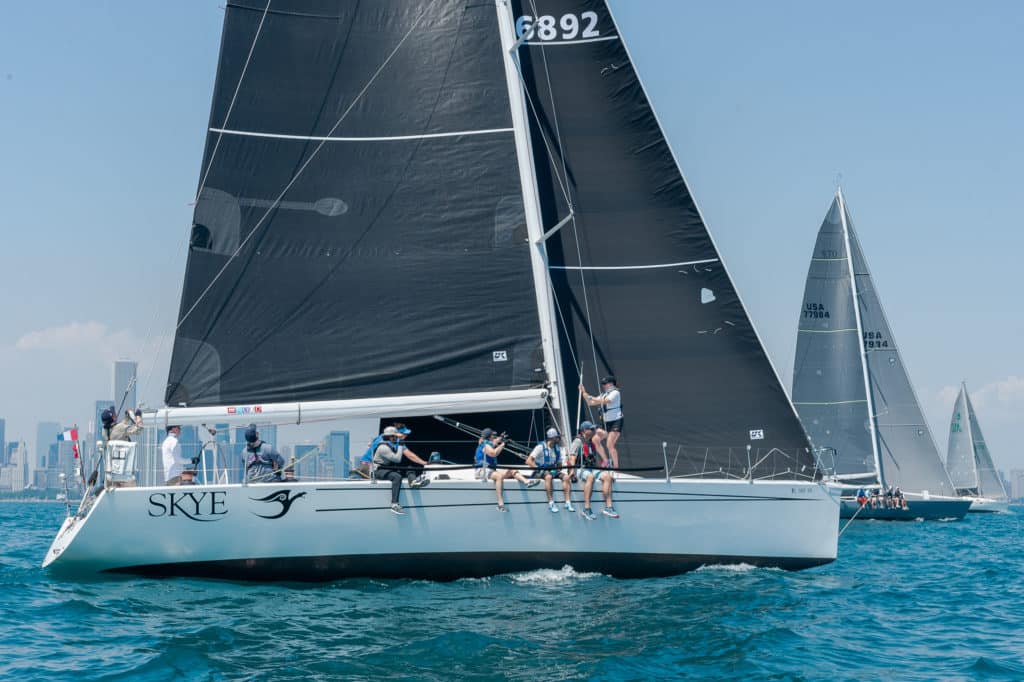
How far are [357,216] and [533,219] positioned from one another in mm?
2635

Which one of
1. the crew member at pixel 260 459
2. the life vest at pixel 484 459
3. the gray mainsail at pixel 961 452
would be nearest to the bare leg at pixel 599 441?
the life vest at pixel 484 459

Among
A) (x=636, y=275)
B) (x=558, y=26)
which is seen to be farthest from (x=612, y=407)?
(x=558, y=26)

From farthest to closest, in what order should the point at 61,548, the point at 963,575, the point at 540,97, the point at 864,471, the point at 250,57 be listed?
the point at 864,471
the point at 963,575
the point at 540,97
the point at 250,57
the point at 61,548

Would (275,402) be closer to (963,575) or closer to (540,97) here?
(540,97)

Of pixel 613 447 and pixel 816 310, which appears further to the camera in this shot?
pixel 816 310

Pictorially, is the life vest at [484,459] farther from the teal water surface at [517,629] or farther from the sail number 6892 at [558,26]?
the sail number 6892 at [558,26]

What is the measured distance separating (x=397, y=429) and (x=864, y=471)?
3122 cm

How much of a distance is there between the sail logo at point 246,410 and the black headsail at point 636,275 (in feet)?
15.3

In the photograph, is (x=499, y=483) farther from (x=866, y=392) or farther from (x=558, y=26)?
(x=866, y=392)

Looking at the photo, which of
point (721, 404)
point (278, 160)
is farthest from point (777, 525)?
point (278, 160)

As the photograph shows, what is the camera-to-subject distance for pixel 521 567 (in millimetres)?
15258

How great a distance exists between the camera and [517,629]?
39.5ft

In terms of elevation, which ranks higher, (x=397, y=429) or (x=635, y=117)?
(x=635, y=117)

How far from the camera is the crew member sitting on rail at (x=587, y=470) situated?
15.0 m
